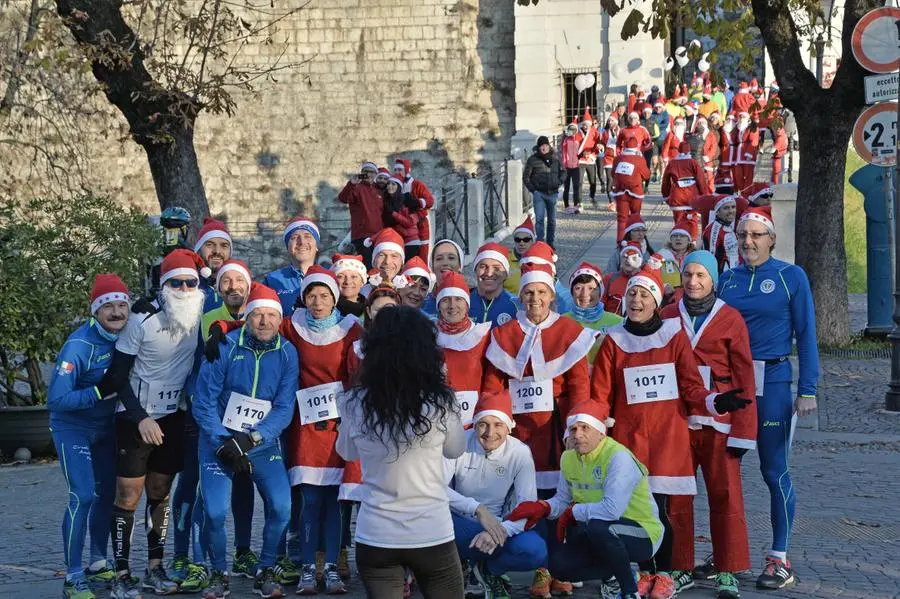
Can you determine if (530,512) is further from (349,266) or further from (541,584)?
(349,266)

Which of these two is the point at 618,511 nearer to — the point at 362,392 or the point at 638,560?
the point at 638,560

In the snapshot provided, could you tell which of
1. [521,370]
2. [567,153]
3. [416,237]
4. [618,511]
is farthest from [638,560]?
[567,153]

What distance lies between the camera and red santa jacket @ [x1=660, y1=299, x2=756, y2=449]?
7.72 metres

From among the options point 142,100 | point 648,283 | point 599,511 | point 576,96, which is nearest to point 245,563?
point 599,511

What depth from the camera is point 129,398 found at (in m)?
7.86

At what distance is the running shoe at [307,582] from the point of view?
7879mm

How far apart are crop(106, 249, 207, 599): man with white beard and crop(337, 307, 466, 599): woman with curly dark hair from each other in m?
2.61

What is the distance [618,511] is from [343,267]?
7.82ft

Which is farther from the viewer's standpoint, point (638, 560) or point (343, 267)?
point (343, 267)

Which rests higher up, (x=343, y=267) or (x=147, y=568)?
(x=343, y=267)

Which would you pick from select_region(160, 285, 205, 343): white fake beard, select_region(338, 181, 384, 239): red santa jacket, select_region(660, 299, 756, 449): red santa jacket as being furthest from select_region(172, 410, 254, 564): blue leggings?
select_region(338, 181, 384, 239): red santa jacket

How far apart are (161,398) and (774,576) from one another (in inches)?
134

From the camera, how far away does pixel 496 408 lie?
24.7 ft

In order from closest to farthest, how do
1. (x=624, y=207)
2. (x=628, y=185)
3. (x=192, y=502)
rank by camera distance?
(x=192, y=502), (x=628, y=185), (x=624, y=207)
